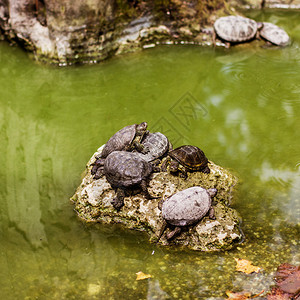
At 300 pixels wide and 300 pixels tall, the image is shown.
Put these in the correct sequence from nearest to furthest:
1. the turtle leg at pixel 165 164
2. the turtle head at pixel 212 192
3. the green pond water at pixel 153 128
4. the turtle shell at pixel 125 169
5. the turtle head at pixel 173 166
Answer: the green pond water at pixel 153 128, the turtle shell at pixel 125 169, the turtle head at pixel 212 192, the turtle head at pixel 173 166, the turtle leg at pixel 165 164

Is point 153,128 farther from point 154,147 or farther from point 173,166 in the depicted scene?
point 173,166

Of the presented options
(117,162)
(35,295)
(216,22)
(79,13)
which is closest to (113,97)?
(79,13)

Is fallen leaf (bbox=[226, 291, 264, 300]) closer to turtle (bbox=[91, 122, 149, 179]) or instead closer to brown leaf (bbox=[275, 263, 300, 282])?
brown leaf (bbox=[275, 263, 300, 282])

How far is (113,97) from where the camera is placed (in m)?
7.04

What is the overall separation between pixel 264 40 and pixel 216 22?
Answer: 3.99ft

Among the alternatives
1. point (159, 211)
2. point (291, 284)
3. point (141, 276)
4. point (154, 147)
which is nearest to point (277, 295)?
point (291, 284)

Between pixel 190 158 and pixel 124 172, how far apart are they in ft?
2.88

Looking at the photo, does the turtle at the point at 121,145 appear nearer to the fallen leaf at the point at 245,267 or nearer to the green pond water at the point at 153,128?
the green pond water at the point at 153,128

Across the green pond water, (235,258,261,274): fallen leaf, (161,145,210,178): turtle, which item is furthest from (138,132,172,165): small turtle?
(235,258,261,274): fallen leaf

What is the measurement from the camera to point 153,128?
6.09 metres

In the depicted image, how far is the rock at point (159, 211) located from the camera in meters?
4.16

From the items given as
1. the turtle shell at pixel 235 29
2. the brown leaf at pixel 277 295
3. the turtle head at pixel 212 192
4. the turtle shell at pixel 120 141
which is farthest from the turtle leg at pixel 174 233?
the turtle shell at pixel 235 29

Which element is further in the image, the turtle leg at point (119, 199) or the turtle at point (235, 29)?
the turtle at point (235, 29)

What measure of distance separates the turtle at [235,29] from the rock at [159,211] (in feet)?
14.9
